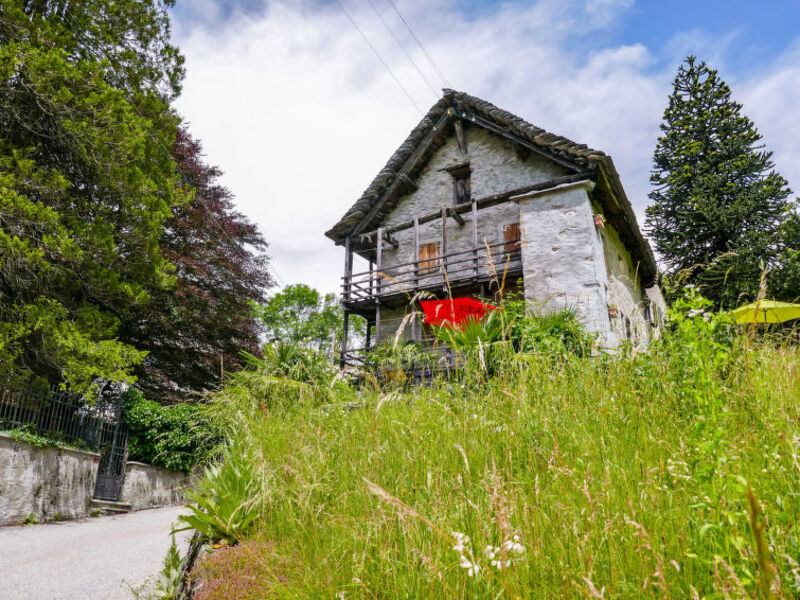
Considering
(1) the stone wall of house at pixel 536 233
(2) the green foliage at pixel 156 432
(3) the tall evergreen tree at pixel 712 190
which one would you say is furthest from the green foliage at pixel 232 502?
(3) the tall evergreen tree at pixel 712 190

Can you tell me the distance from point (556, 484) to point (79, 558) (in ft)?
18.4

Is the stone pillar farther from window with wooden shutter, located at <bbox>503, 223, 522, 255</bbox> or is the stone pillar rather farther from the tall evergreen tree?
the tall evergreen tree

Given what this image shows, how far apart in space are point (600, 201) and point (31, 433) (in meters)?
12.8

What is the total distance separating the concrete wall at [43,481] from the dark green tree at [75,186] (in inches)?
48.1

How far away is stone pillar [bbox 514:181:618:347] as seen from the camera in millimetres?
10273

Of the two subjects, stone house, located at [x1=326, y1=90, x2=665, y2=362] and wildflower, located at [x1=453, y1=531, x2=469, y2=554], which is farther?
stone house, located at [x1=326, y1=90, x2=665, y2=362]

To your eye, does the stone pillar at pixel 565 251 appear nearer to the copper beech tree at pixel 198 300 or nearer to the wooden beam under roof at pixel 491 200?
the wooden beam under roof at pixel 491 200

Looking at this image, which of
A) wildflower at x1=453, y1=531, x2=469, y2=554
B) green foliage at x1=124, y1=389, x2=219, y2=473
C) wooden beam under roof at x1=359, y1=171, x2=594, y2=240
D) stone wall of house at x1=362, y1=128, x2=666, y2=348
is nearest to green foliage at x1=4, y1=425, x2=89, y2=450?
green foliage at x1=124, y1=389, x2=219, y2=473

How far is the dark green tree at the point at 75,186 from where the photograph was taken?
7.74 m

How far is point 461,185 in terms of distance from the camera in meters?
14.4

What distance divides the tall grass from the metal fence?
627 cm


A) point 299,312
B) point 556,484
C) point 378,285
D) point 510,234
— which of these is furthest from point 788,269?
point 299,312

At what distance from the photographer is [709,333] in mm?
1651

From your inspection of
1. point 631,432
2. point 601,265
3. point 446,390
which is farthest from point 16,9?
point 601,265
